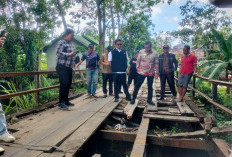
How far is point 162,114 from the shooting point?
416 cm

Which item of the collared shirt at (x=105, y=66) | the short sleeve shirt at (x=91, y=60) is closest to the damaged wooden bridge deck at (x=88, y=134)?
the short sleeve shirt at (x=91, y=60)

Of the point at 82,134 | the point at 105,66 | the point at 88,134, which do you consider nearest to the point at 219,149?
the point at 88,134

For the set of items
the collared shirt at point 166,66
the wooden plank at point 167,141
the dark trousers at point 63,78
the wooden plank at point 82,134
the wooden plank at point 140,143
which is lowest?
the wooden plank at point 167,141

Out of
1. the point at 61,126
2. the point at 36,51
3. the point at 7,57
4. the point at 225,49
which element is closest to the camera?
the point at 61,126

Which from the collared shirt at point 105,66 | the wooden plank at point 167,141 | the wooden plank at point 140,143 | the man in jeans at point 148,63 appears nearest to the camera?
the wooden plank at point 140,143

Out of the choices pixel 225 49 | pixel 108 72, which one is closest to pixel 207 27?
pixel 225 49

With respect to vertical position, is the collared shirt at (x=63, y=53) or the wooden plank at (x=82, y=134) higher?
the collared shirt at (x=63, y=53)

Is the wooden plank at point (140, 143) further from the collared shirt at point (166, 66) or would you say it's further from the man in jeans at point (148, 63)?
the collared shirt at point (166, 66)

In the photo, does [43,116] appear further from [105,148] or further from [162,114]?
[162,114]

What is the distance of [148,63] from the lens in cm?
476

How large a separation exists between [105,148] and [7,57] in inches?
354

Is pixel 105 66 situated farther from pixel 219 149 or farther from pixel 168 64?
pixel 219 149

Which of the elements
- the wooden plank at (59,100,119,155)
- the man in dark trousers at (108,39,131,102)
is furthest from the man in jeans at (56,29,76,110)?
the man in dark trousers at (108,39,131,102)

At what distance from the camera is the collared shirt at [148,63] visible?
4.76m
